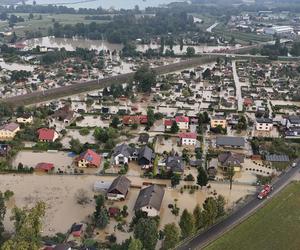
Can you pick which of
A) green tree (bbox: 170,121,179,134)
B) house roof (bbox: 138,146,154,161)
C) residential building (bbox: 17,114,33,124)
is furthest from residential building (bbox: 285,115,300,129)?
residential building (bbox: 17,114,33,124)

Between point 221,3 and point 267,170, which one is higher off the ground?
point 221,3

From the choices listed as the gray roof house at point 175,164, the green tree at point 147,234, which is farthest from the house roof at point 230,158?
the green tree at point 147,234

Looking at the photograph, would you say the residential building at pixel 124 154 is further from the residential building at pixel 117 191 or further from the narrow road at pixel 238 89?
the narrow road at pixel 238 89

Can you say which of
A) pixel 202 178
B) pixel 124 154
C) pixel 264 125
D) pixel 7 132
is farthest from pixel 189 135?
pixel 7 132

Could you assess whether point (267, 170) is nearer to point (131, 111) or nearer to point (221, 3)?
point (131, 111)

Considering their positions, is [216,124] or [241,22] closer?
[216,124]

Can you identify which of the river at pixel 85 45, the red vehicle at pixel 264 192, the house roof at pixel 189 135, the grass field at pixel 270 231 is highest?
the river at pixel 85 45

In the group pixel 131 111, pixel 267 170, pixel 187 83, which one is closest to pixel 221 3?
pixel 187 83
